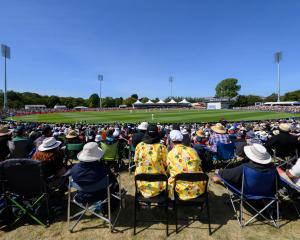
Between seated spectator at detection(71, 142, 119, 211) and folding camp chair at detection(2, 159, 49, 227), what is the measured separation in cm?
64

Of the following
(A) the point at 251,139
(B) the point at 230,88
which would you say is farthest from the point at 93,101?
(A) the point at 251,139

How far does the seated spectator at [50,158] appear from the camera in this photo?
455 centimetres

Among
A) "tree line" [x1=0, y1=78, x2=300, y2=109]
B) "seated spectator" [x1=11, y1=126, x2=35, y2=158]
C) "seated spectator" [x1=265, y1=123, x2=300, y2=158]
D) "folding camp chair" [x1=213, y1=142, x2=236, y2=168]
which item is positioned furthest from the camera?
"tree line" [x1=0, y1=78, x2=300, y2=109]

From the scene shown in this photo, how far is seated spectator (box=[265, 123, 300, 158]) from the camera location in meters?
5.89

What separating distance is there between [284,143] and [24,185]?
6.58 m

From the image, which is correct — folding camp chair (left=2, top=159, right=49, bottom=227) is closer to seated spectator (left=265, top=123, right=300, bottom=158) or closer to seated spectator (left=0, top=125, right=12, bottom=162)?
seated spectator (left=0, top=125, right=12, bottom=162)

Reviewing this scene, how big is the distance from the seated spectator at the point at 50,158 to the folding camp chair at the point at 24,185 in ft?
1.81

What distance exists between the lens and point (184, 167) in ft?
12.7

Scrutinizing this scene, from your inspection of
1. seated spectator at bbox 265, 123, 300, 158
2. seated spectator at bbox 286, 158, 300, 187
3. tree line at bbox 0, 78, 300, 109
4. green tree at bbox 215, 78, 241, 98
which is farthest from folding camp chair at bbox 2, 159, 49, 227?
green tree at bbox 215, 78, 241, 98

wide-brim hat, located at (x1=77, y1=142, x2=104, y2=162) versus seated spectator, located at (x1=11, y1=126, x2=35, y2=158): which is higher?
wide-brim hat, located at (x1=77, y1=142, x2=104, y2=162)

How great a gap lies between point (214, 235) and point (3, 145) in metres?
6.12

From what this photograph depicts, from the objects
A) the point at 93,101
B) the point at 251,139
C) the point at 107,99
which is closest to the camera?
the point at 251,139

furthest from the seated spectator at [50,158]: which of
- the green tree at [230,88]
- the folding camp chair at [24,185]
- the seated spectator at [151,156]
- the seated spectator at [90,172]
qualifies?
the green tree at [230,88]

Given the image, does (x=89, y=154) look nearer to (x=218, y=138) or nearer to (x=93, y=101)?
(x=218, y=138)
